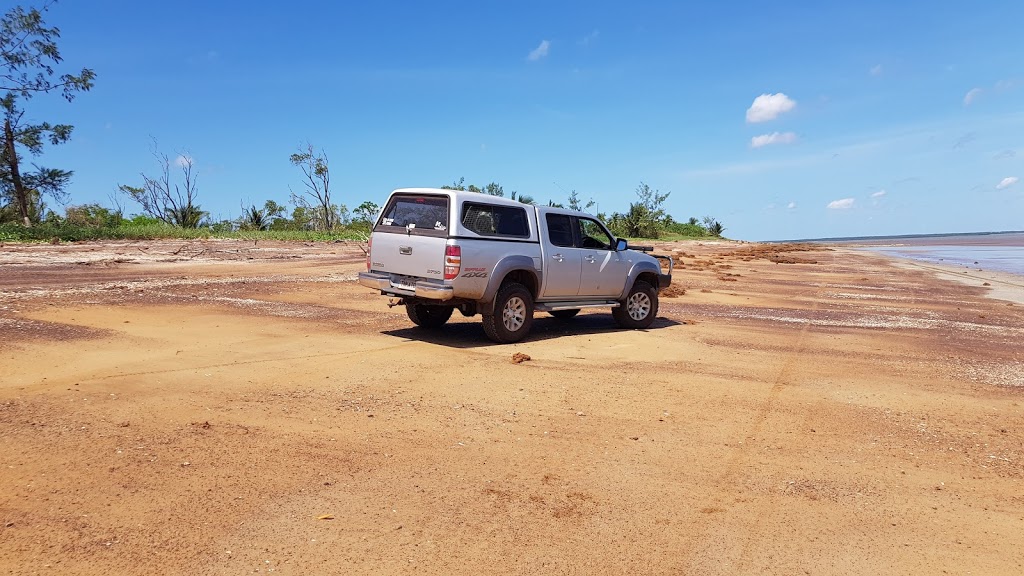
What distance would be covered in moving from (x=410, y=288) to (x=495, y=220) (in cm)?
150

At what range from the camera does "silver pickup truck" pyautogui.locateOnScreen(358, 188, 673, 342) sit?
8984mm

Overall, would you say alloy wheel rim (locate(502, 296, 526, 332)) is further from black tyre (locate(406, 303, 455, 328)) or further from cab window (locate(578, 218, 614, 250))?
cab window (locate(578, 218, 614, 250))

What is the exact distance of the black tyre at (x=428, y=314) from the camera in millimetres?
10391

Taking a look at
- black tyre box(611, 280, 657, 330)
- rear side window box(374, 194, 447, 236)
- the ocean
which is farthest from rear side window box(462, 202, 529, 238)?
the ocean

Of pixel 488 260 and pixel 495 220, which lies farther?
pixel 495 220

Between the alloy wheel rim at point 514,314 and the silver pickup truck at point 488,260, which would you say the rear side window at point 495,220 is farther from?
the alloy wheel rim at point 514,314

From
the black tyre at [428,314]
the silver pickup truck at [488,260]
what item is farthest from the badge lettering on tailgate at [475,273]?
the black tyre at [428,314]

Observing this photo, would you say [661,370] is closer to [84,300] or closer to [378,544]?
[378,544]

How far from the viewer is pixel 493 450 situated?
5.14 m

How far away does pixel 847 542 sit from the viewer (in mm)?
3801

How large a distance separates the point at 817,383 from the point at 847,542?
3.99m

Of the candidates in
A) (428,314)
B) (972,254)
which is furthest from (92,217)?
(972,254)

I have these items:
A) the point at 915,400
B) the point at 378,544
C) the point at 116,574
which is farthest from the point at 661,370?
the point at 116,574

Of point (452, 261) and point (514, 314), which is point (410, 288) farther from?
point (514, 314)
